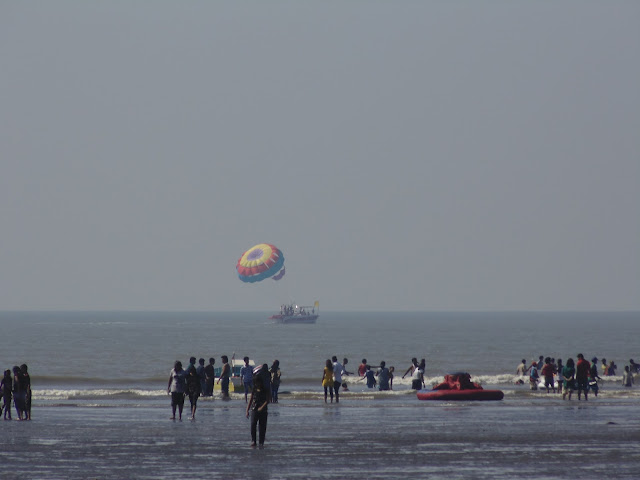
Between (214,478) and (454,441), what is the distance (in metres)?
6.86

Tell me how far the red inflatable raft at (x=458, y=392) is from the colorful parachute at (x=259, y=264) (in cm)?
7437

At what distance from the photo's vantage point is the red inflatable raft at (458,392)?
33.3 meters

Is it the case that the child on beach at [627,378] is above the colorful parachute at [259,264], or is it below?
below

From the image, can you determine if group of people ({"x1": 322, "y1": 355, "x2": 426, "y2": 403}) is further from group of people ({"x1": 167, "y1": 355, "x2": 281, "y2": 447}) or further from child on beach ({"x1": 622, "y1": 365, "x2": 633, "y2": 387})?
child on beach ({"x1": 622, "y1": 365, "x2": 633, "y2": 387})

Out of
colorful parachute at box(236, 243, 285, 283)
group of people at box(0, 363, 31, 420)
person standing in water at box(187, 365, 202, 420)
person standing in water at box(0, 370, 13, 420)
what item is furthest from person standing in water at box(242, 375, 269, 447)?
colorful parachute at box(236, 243, 285, 283)

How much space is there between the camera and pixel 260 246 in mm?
113438

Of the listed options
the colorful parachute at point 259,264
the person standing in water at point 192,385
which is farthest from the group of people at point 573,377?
the colorful parachute at point 259,264

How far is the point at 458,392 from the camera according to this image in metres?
33.3

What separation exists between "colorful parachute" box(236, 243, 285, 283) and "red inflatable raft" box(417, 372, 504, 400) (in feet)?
244

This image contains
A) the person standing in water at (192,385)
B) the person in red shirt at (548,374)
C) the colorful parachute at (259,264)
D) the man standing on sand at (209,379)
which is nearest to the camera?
the person standing in water at (192,385)

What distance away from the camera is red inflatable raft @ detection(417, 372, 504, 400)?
109 ft

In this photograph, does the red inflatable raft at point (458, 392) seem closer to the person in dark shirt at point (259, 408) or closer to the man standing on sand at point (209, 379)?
the man standing on sand at point (209, 379)

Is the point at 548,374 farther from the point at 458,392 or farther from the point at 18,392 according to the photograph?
the point at 18,392

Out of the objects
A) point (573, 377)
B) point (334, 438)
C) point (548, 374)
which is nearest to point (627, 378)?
point (548, 374)
